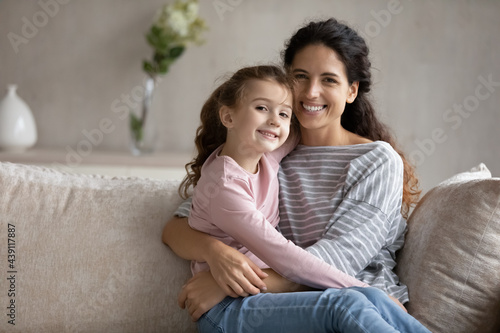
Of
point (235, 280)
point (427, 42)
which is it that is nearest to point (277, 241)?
point (235, 280)

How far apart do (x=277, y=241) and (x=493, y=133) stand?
281cm

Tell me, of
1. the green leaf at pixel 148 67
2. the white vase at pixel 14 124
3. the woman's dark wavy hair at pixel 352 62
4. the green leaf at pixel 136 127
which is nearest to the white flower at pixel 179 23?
the green leaf at pixel 148 67

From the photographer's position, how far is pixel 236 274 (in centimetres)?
146

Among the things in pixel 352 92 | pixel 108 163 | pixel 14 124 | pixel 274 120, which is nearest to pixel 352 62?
pixel 352 92

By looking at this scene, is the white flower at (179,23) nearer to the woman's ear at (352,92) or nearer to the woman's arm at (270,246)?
the woman's ear at (352,92)

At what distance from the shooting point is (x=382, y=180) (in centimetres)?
163

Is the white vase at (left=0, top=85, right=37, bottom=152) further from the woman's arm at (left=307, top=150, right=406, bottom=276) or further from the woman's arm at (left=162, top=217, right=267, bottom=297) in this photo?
the woman's arm at (left=307, top=150, right=406, bottom=276)

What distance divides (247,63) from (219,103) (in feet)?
6.67

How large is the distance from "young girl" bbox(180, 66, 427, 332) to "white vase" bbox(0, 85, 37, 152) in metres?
1.85

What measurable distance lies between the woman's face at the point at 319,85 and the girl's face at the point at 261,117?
161mm

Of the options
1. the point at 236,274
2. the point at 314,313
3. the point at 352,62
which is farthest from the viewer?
the point at 352,62

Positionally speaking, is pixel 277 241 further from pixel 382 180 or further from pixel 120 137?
pixel 120 137

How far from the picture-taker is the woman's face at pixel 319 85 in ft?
5.70

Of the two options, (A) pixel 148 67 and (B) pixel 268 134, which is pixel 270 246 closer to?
(B) pixel 268 134
